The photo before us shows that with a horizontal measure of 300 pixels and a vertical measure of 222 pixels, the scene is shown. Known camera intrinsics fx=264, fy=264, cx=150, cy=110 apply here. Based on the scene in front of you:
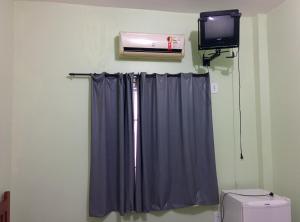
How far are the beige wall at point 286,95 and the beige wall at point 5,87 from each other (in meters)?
2.64

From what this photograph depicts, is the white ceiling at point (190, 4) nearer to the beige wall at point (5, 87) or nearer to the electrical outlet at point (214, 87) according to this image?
the beige wall at point (5, 87)

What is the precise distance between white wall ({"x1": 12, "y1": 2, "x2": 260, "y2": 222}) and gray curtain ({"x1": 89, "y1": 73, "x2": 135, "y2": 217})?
14 cm

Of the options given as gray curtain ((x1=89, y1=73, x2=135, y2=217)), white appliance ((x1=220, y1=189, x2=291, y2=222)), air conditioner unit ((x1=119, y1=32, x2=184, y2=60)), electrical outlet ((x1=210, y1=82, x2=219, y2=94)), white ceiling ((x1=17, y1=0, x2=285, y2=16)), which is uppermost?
white ceiling ((x1=17, y1=0, x2=285, y2=16))

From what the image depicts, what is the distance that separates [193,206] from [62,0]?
2.46 meters

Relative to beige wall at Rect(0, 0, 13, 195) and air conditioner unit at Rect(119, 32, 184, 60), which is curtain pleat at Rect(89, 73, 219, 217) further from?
beige wall at Rect(0, 0, 13, 195)

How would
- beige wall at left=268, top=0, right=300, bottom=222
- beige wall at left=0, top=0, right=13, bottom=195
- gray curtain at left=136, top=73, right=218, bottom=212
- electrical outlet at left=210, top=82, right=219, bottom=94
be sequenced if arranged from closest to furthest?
beige wall at left=0, top=0, right=13, bottom=195
beige wall at left=268, top=0, right=300, bottom=222
gray curtain at left=136, top=73, right=218, bottom=212
electrical outlet at left=210, top=82, right=219, bottom=94

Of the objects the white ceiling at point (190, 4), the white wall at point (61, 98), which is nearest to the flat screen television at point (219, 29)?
the white ceiling at point (190, 4)

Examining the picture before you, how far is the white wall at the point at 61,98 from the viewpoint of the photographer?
2.51 m

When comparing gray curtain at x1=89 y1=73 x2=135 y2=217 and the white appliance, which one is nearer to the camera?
the white appliance

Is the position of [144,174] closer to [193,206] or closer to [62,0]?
[193,206]

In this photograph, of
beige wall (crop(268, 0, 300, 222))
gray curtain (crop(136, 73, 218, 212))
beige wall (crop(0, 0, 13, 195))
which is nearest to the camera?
beige wall (crop(0, 0, 13, 195))

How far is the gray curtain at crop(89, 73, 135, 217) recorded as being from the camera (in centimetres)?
250

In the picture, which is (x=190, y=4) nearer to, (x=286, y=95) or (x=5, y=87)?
(x=286, y=95)

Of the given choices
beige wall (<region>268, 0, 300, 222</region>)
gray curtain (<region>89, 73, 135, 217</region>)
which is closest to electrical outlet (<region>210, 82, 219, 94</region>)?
beige wall (<region>268, 0, 300, 222</region>)
